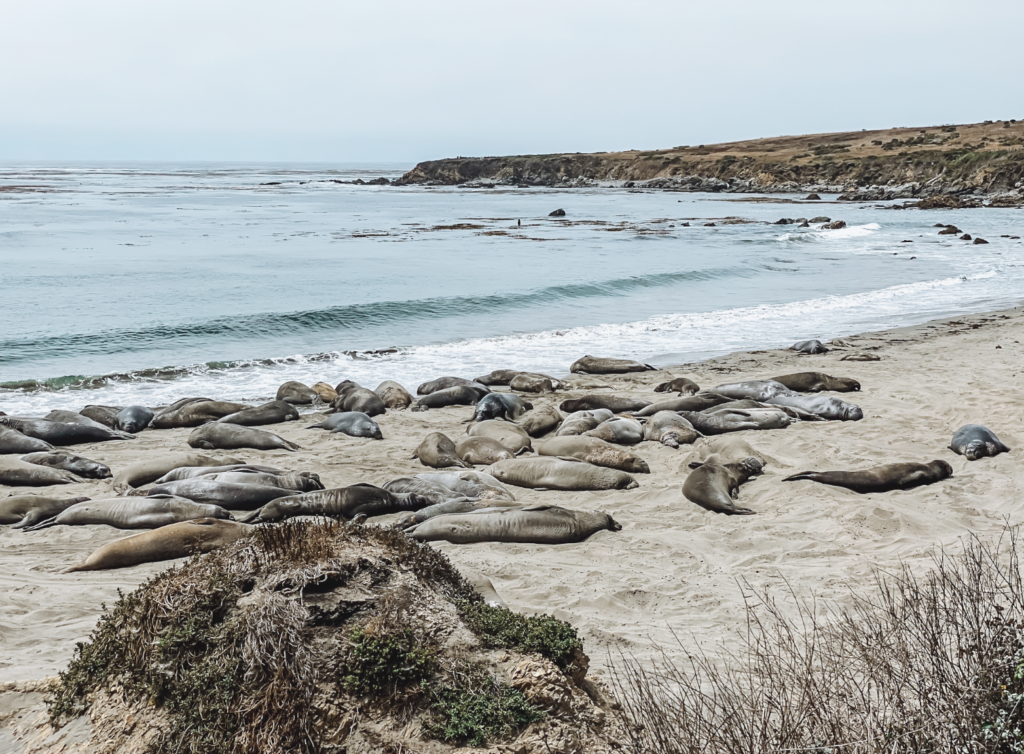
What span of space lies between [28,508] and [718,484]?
6283 mm

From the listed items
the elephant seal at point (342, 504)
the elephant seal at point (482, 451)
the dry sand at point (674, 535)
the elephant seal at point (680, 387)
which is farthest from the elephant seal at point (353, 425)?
the elephant seal at point (680, 387)

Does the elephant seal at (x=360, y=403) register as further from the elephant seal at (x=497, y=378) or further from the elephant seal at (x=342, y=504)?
the elephant seal at (x=342, y=504)

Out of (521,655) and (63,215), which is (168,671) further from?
(63,215)

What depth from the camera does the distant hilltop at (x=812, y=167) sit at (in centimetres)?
→ 6175

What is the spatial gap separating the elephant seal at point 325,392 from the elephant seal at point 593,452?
432 centimetres

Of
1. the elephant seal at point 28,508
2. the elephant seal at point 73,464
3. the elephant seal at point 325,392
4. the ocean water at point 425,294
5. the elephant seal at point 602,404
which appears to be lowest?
the ocean water at point 425,294

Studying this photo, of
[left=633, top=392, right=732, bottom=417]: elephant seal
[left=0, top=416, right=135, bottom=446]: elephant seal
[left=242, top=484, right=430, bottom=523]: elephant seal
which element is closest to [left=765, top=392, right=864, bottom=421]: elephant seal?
[left=633, top=392, right=732, bottom=417]: elephant seal

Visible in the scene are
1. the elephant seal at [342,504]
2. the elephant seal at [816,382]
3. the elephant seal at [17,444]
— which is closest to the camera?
the elephant seal at [342,504]

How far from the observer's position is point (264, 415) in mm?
10805

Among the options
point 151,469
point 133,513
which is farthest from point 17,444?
point 133,513

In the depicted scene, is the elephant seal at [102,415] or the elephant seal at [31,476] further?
the elephant seal at [102,415]

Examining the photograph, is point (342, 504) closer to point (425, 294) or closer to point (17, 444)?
point (17, 444)

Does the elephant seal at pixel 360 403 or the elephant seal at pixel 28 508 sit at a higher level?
the elephant seal at pixel 28 508

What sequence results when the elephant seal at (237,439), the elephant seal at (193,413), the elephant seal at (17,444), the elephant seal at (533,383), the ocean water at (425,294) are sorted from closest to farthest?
the elephant seal at (17,444) < the elephant seal at (237,439) < the elephant seal at (193,413) < the elephant seal at (533,383) < the ocean water at (425,294)
